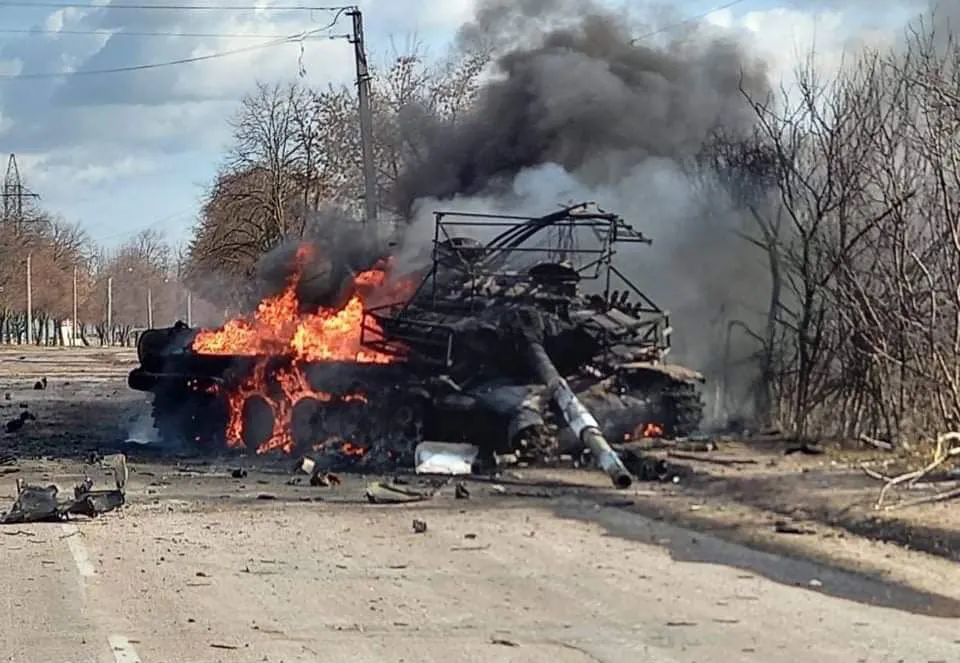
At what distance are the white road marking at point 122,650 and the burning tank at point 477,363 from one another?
9799 mm

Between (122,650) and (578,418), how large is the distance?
34.5 ft

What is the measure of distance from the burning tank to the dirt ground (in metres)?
2.31

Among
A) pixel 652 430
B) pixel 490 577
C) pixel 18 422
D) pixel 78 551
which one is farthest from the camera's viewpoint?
pixel 18 422

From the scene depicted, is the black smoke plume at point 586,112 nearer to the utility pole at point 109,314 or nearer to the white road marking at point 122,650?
the white road marking at point 122,650

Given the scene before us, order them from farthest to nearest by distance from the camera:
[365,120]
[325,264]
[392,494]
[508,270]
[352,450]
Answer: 1. [365,120]
2. [325,264]
3. [508,270]
4. [352,450]
5. [392,494]

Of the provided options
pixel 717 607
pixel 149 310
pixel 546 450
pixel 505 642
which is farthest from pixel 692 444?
pixel 149 310

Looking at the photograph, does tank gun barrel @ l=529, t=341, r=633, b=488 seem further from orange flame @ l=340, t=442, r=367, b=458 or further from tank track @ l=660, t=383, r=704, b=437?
orange flame @ l=340, t=442, r=367, b=458

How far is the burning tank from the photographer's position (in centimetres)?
1983

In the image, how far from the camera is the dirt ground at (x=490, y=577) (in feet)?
27.3

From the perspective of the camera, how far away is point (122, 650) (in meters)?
8.20

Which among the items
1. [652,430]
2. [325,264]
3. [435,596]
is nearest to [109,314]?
[325,264]

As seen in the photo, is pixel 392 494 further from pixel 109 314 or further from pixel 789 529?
pixel 109 314

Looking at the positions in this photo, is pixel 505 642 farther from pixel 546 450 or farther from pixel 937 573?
pixel 546 450

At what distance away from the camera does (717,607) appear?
370 inches
